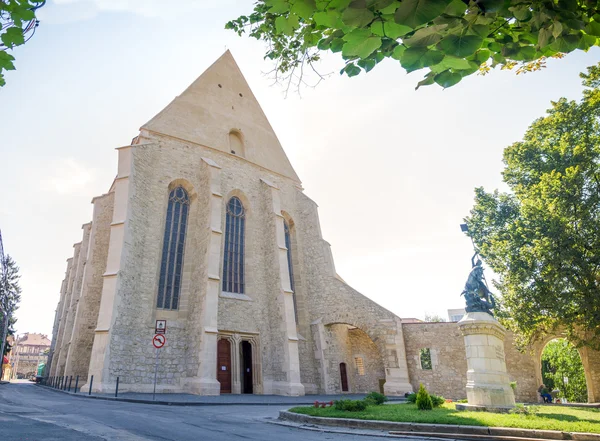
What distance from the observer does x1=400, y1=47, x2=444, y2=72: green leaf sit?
2150 millimetres

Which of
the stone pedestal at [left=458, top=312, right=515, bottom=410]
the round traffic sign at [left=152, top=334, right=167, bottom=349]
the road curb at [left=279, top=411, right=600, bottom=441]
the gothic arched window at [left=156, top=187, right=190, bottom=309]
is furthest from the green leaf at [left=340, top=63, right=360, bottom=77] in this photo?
the gothic arched window at [left=156, top=187, right=190, bottom=309]

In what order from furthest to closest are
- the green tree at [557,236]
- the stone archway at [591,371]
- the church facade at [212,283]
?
1. the stone archway at [591,371]
2. the church facade at [212,283]
3. the green tree at [557,236]

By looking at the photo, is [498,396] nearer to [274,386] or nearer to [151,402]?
[151,402]

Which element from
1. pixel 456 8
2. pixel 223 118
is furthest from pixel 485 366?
pixel 223 118

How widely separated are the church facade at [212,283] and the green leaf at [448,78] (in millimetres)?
14940

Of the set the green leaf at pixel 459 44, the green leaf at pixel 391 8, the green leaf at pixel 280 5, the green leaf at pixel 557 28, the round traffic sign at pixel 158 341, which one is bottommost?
the round traffic sign at pixel 158 341

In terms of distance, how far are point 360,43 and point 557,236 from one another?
601 inches

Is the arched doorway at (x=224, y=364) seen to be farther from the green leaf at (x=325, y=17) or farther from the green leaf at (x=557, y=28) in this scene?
the green leaf at (x=557, y=28)

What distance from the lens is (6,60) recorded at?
248 centimetres

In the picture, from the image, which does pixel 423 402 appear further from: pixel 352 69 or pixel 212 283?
pixel 212 283

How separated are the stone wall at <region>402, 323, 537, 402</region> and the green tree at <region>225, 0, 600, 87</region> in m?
18.7

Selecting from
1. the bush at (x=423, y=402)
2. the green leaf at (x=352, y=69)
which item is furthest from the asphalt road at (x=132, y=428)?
the green leaf at (x=352, y=69)

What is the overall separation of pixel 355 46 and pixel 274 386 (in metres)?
17.9

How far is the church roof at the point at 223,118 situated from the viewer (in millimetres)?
20625
